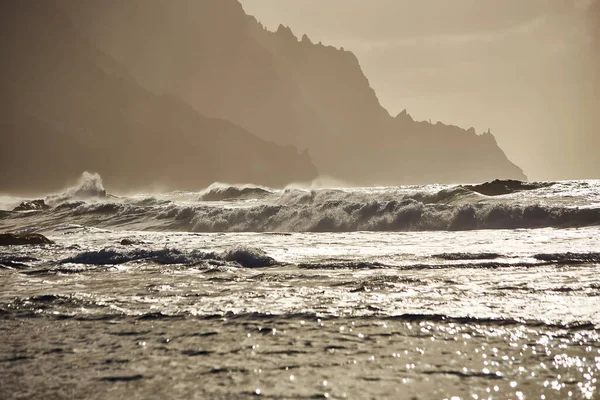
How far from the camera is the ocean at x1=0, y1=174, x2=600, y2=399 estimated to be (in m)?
3.59

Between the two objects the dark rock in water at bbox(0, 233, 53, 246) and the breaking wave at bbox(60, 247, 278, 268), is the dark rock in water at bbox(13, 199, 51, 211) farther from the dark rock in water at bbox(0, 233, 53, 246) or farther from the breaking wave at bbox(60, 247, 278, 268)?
the breaking wave at bbox(60, 247, 278, 268)

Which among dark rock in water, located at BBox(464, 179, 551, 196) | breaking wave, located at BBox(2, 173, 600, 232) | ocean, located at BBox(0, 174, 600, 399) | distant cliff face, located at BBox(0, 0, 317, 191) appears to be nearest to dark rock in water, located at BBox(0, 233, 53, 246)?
ocean, located at BBox(0, 174, 600, 399)

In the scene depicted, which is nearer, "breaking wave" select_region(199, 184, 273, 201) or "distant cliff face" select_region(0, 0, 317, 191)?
"breaking wave" select_region(199, 184, 273, 201)

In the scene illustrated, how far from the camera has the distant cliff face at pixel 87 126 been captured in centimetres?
11281

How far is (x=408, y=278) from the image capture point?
25.9 feet

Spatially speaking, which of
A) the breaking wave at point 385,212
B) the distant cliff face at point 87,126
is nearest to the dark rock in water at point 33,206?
the breaking wave at point 385,212

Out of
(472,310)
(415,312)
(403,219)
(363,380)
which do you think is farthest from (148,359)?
(403,219)

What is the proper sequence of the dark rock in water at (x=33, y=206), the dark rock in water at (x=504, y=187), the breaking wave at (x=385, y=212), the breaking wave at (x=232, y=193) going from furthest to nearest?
the breaking wave at (x=232, y=193) → the dark rock in water at (x=33, y=206) → the dark rock in water at (x=504, y=187) → the breaking wave at (x=385, y=212)

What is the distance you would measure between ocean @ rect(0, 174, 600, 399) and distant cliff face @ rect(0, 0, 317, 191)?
110 meters

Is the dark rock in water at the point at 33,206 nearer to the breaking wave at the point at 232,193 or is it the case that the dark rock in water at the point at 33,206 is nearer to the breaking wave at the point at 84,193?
the breaking wave at the point at 84,193

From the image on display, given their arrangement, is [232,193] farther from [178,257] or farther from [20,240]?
[178,257]

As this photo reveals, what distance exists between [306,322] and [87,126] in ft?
441

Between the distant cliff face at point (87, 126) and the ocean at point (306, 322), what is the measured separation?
109580 mm

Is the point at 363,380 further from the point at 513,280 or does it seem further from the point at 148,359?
the point at 513,280
